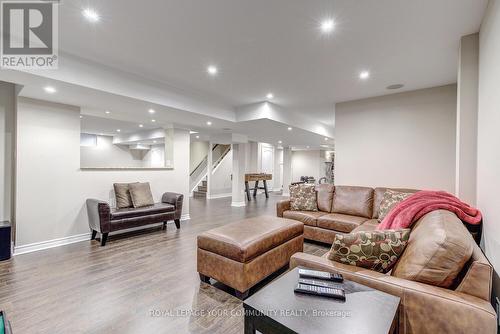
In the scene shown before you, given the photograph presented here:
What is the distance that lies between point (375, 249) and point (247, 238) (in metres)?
1.16

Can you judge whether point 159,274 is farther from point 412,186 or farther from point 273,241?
point 412,186

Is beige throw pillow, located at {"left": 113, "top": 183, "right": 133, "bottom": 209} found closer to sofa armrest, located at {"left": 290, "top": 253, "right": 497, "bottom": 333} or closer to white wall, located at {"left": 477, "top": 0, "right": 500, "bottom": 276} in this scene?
sofa armrest, located at {"left": 290, "top": 253, "right": 497, "bottom": 333}

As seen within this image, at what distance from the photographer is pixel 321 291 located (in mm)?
1221

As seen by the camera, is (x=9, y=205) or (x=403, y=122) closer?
(x=9, y=205)

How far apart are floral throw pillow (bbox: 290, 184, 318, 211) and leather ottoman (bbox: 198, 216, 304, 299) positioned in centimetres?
139

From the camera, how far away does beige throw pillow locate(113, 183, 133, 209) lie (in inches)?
167

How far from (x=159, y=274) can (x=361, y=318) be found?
7.72ft

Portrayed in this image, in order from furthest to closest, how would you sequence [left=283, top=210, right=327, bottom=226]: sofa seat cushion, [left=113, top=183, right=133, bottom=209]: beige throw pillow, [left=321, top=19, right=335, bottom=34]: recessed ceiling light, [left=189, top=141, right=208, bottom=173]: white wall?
[left=189, top=141, right=208, bottom=173]: white wall, [left=113, top=183, right=133, bottom=209]: beige throw pillow, [left=283, top=210, right=327, bottom=226]: sofa seat cushion, [left=321, top=19, right=335, bottom=34]: recessed ceiling light

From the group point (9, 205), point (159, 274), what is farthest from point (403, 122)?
point (9, 205)

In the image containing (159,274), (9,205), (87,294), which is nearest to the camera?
(87,294)

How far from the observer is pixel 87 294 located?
2.26 meters

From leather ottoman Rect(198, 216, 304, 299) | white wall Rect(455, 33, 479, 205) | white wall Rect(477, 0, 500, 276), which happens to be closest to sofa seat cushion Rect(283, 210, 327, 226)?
leather ottoman Rect(198, 216, 304, 299)

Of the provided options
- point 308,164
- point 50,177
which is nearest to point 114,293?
point 50,177

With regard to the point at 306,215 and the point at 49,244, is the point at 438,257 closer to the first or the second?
the point at 306,215
